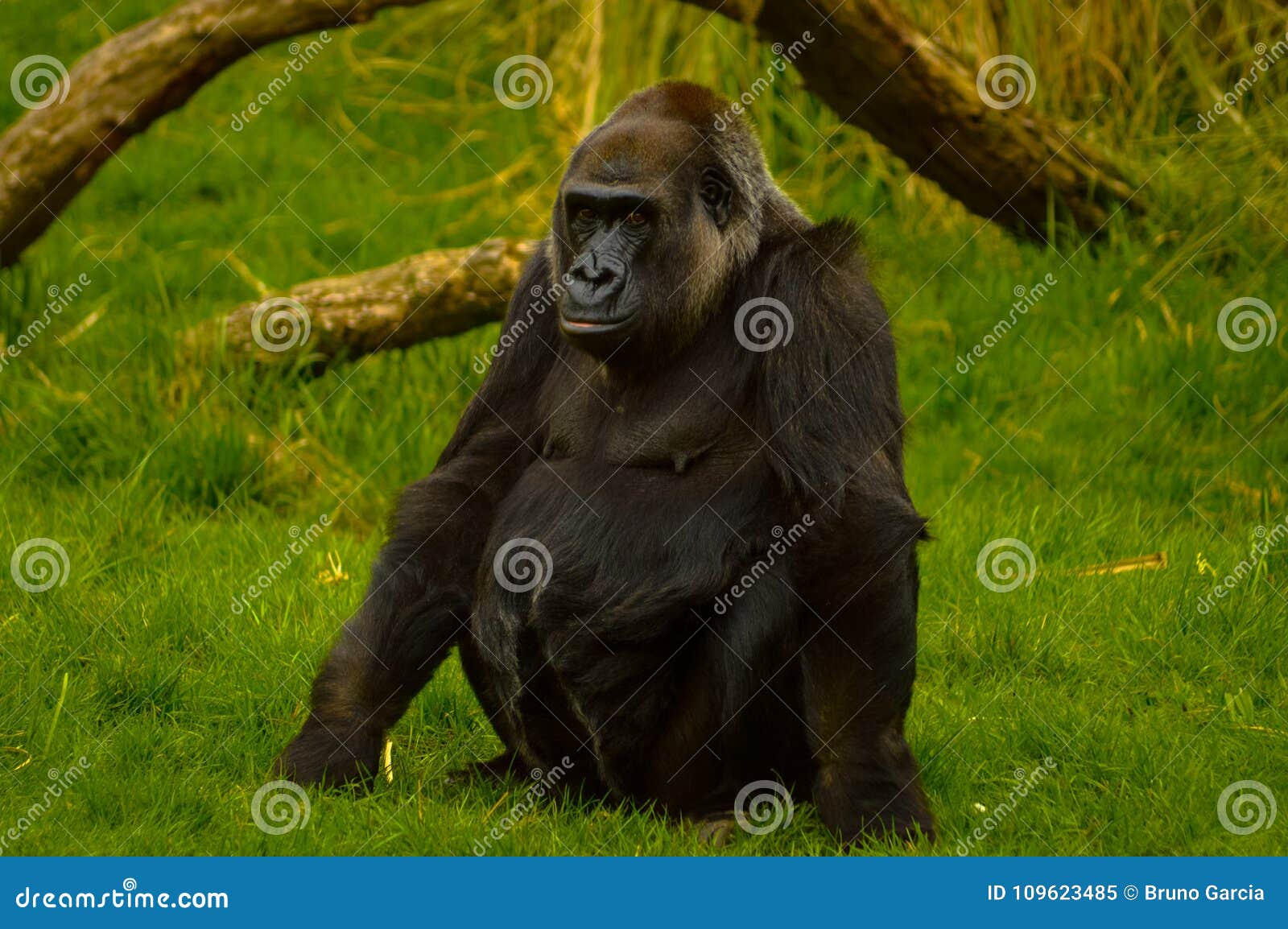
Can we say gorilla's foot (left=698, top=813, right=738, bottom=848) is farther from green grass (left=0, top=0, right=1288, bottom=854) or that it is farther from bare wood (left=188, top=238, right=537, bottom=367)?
bare wood (left=188, top=238, right=537, bottom=367)

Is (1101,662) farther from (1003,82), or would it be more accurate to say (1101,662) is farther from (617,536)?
(1003,82)

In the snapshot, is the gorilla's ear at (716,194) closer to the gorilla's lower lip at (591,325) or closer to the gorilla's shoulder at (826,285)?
the gorilla's shoulder at (826,285)

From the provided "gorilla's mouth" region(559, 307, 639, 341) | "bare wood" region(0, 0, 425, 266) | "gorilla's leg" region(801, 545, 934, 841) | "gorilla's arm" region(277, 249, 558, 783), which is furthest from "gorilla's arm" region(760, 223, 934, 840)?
"bare wood" region(0, 0, 425, 266)

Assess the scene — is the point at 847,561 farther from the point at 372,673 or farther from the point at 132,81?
the point at 132,81

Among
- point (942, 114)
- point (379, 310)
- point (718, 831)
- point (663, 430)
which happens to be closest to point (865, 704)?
point (718, 831)

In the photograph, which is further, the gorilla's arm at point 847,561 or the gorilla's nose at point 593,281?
the gorilla's nose at point 593,281

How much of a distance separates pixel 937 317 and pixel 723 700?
184 inches

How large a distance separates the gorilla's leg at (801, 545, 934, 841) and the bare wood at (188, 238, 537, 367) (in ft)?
11.8

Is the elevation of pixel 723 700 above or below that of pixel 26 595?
above

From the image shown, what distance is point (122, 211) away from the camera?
10180 mm

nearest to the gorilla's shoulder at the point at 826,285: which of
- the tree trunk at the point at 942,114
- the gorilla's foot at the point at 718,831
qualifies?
the gorilla's foot at the point at 718,831

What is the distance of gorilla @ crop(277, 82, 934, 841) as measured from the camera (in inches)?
164

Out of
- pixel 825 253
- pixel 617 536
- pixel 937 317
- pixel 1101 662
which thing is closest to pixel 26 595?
pixel 617 536

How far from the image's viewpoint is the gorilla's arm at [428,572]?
446 cm
